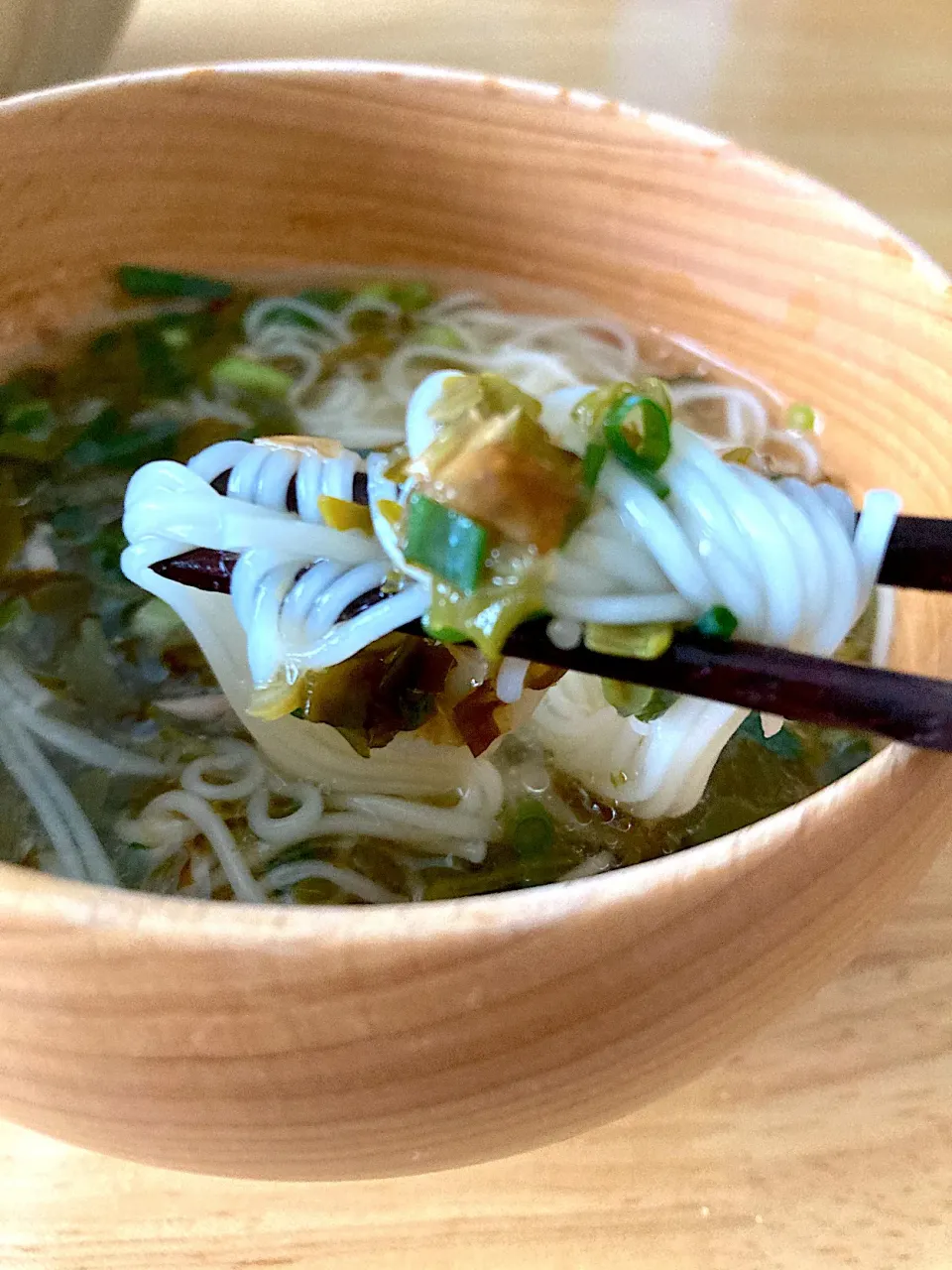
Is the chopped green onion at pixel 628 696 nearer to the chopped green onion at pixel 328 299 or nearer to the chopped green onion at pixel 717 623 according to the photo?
the chopped green onion at pixel 717 623

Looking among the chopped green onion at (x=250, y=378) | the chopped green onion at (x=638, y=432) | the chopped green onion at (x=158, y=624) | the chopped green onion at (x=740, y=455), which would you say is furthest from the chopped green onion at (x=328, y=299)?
the chopped green onion at (x=638, y=432)

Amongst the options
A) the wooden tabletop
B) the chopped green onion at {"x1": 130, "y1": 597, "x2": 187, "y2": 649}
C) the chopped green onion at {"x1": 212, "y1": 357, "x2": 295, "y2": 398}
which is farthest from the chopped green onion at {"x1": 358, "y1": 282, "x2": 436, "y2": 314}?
the wooden tabletop

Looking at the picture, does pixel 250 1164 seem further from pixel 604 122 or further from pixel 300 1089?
pixel 604 122

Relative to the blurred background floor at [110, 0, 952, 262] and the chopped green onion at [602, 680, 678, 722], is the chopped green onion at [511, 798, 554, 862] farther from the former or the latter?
the blurred background floor at [110, 0, 952, 262]

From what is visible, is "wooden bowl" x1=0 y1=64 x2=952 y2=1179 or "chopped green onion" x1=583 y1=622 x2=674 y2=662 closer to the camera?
"wooden bowl" x1=0 y1=64 x2=952 y2=1179

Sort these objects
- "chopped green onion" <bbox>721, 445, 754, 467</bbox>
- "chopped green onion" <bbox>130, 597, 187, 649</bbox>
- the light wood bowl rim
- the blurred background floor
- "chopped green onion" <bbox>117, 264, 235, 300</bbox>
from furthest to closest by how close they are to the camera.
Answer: the blurred background floor, "chopped green onion" <bbox>117, 264, 235, 300</bbox>, "chopped green onion" <bbox>130, 597, 187, 649</bbox>, "chopped green onion" <bbox>721, 445, 754, 467</bbox>, the light wood bowl rim
